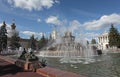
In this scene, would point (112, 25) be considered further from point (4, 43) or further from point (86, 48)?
point (4, 43)

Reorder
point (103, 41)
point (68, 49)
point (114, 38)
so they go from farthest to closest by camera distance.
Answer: point (103, 41), point (114, 38), point (68, 49)

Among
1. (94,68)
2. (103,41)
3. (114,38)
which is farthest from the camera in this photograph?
(103,41)

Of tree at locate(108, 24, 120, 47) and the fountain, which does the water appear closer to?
the fountain

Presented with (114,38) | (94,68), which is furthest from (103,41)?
(94,68)

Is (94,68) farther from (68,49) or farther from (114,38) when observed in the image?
(114,38)

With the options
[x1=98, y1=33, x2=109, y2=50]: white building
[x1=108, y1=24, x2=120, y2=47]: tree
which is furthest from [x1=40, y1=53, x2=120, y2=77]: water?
[x1=98, y1=33, x2=109, y2=50]: white building

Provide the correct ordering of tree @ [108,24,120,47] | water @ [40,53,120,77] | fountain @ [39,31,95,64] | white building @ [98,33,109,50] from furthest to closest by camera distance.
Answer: white building @ [98,33,109,50] → tree @ [108,24,120,47] → fountain @ [39,31,95,64] → water @ [40,53,120,77]

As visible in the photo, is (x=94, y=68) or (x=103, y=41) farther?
(x=103, y=41)

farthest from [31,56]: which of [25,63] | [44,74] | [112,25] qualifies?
Result: [112,25]

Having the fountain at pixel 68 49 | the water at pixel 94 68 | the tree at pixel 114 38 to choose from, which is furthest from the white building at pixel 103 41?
the water at pixel 94 68

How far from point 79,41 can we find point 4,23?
104ft

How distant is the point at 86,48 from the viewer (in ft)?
185

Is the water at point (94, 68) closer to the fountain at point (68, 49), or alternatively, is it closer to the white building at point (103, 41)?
the fountain at point (68, 49)

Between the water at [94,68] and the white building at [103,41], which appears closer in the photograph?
the water at [94,68]
